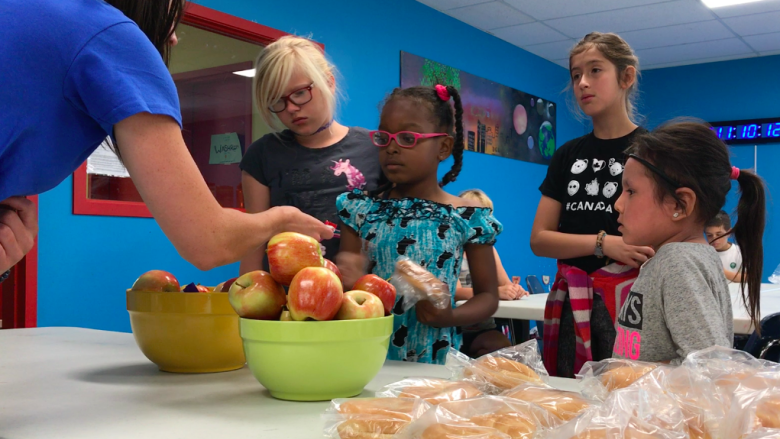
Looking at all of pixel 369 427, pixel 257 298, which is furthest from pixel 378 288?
pixel 369 427

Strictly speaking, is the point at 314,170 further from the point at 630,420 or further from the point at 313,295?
the point at 630,420

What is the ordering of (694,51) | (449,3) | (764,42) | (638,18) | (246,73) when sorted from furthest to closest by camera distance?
(694,51) → (764,42) → (638,18) → (449,3) → (246,73)

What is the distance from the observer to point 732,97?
6.89m

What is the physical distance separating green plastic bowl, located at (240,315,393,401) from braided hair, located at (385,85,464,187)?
3.10 feet

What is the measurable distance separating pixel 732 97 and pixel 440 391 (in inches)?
287

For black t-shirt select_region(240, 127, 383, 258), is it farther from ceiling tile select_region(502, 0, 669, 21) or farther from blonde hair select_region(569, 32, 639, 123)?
ceiling tile select_region(502, 0, 669, 21)

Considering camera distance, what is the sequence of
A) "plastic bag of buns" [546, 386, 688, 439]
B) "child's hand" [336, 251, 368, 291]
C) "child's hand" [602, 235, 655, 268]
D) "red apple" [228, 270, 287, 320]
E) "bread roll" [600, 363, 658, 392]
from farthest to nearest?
"child's hand" [602, 235, 655, 268], "child's hand" [336, 251, 368, 291], "red apple" [228, 270, 287, 320], "bread roll" [600, 363, 658, 392], "plastic bag of buns" [546, 386, 688, 439]

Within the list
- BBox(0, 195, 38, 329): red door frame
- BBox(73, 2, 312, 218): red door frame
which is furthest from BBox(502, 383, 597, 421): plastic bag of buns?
BBox(0, 195, 38, 329): red door frame

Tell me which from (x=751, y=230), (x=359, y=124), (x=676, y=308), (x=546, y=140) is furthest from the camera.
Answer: (x=546, y=140)

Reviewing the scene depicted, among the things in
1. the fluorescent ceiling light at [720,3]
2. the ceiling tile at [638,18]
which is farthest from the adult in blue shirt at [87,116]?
the fluorescent ceiling light at [720,3]

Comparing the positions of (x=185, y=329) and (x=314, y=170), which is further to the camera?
(x=314, y=170)

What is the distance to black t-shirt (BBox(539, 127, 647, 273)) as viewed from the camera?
1938mm

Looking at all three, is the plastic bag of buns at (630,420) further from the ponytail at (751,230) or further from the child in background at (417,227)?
the ponytail at (751,230)

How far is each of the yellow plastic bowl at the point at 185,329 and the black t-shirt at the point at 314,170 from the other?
0.78 metres
